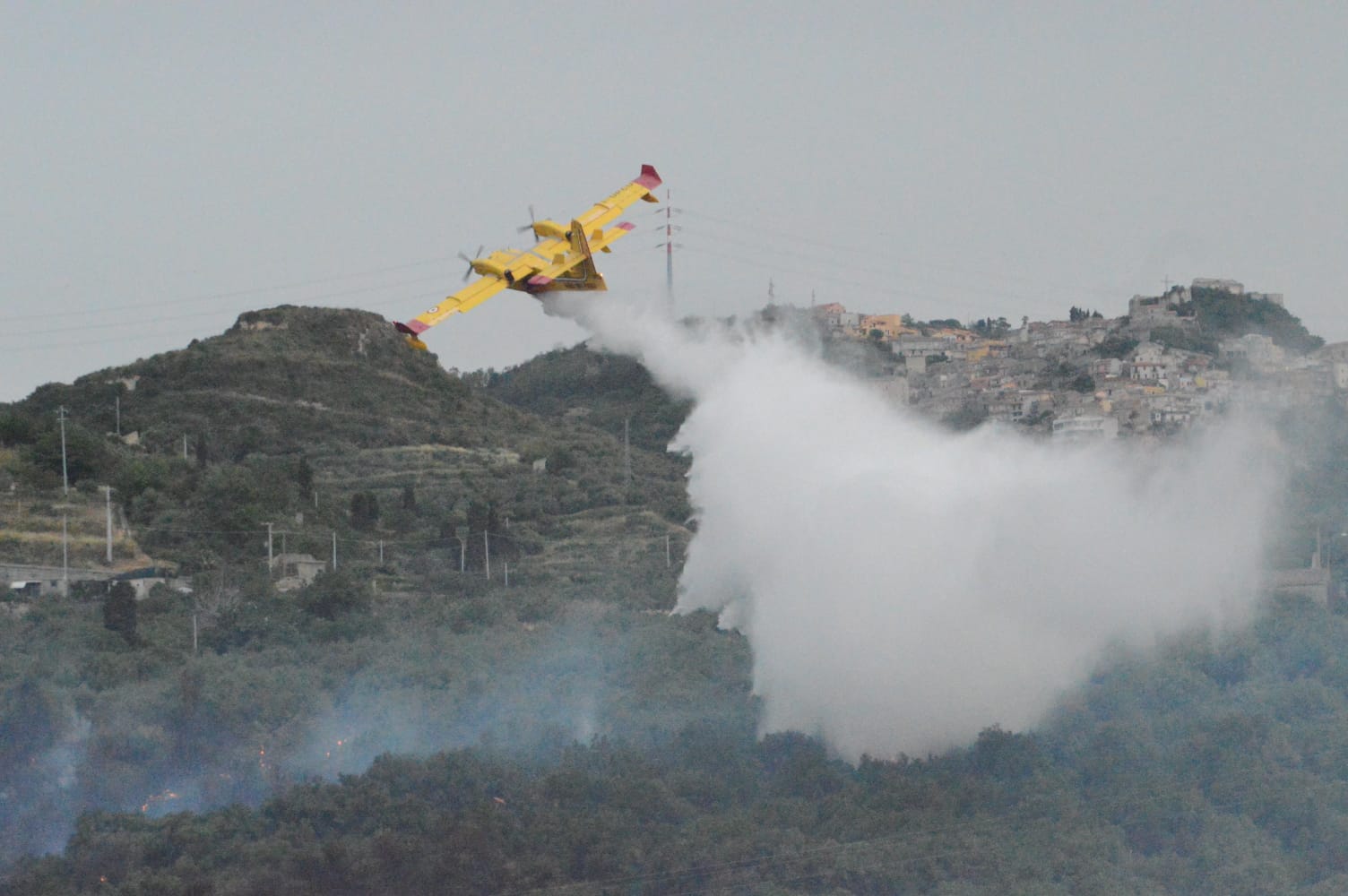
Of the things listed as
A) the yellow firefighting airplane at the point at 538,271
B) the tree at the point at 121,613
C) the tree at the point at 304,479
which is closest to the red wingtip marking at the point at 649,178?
the yellow firefighting airplane at the point at 538,271

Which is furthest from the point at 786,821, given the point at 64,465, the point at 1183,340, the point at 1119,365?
the point at 1183,340

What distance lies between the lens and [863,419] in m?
61.3

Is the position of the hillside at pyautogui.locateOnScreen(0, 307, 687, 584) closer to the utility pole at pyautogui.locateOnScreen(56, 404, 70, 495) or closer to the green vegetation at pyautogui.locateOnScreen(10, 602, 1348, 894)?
the utility pole at pyautogui.locateOnScreen(56, 404, 70, 495)

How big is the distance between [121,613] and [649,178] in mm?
28030

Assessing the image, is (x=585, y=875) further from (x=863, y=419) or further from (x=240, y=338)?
(x=240, y=338)

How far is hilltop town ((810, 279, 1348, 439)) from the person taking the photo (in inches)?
4363

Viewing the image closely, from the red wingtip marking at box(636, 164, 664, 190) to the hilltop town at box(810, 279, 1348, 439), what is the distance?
36.3 meters

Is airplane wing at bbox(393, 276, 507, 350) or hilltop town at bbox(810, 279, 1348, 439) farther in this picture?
hilltop town at bbox(810, 279, 1348, 439)

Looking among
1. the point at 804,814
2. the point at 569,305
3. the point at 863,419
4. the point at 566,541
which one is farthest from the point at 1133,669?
the point at 566,541

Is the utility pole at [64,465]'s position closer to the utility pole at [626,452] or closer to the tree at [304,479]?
the tree at [304,479]

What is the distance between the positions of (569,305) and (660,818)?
42.4 feet

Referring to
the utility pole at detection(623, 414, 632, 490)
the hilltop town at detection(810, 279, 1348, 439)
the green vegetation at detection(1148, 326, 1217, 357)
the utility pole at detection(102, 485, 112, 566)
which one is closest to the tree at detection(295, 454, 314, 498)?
the utility pole at detection(102, 485, 112, 566)

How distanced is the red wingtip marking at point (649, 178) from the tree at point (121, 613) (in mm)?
26912

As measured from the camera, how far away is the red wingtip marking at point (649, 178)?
57.9m
